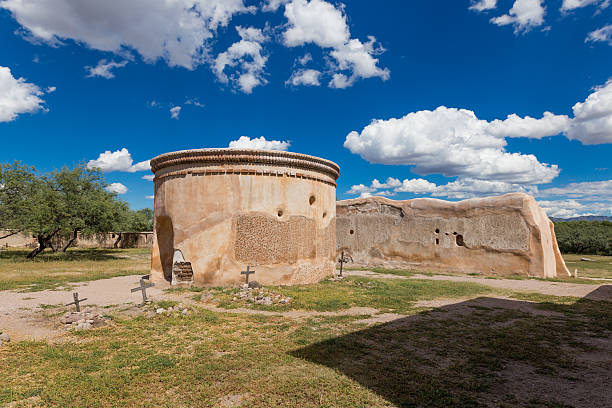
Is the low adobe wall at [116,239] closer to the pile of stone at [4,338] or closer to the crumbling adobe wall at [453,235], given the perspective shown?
the crumbling adobe wall at [453,235]

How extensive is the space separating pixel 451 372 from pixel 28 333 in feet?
25.3

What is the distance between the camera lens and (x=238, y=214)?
11.2 m

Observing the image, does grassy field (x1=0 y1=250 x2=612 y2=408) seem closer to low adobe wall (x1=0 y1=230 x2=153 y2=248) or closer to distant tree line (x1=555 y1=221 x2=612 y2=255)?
distant tree line (x1=555 y1=221 x2=612 y2=255)

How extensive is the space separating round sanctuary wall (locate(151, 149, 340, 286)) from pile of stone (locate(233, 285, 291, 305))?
157 cm

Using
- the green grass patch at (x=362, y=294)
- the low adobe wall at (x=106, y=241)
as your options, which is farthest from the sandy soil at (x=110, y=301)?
the low adobe wall at (x=106, y=241)

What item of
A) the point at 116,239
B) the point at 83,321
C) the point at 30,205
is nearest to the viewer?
the point at 83,321

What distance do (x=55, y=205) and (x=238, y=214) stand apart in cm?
1744

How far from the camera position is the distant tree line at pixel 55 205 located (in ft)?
69.4

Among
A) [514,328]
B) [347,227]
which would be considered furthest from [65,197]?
[514,328]

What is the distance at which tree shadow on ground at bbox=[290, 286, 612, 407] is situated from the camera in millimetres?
4164

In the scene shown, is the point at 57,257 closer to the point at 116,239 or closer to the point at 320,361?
the point at 116,239

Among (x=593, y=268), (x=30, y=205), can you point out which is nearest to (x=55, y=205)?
(x=30, y=205)

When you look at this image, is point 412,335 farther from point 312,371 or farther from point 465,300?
point 465,300

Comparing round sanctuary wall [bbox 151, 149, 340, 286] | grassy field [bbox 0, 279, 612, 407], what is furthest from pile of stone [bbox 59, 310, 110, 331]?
round sanctuary wall [bbox 151, 149, 340, 286]
